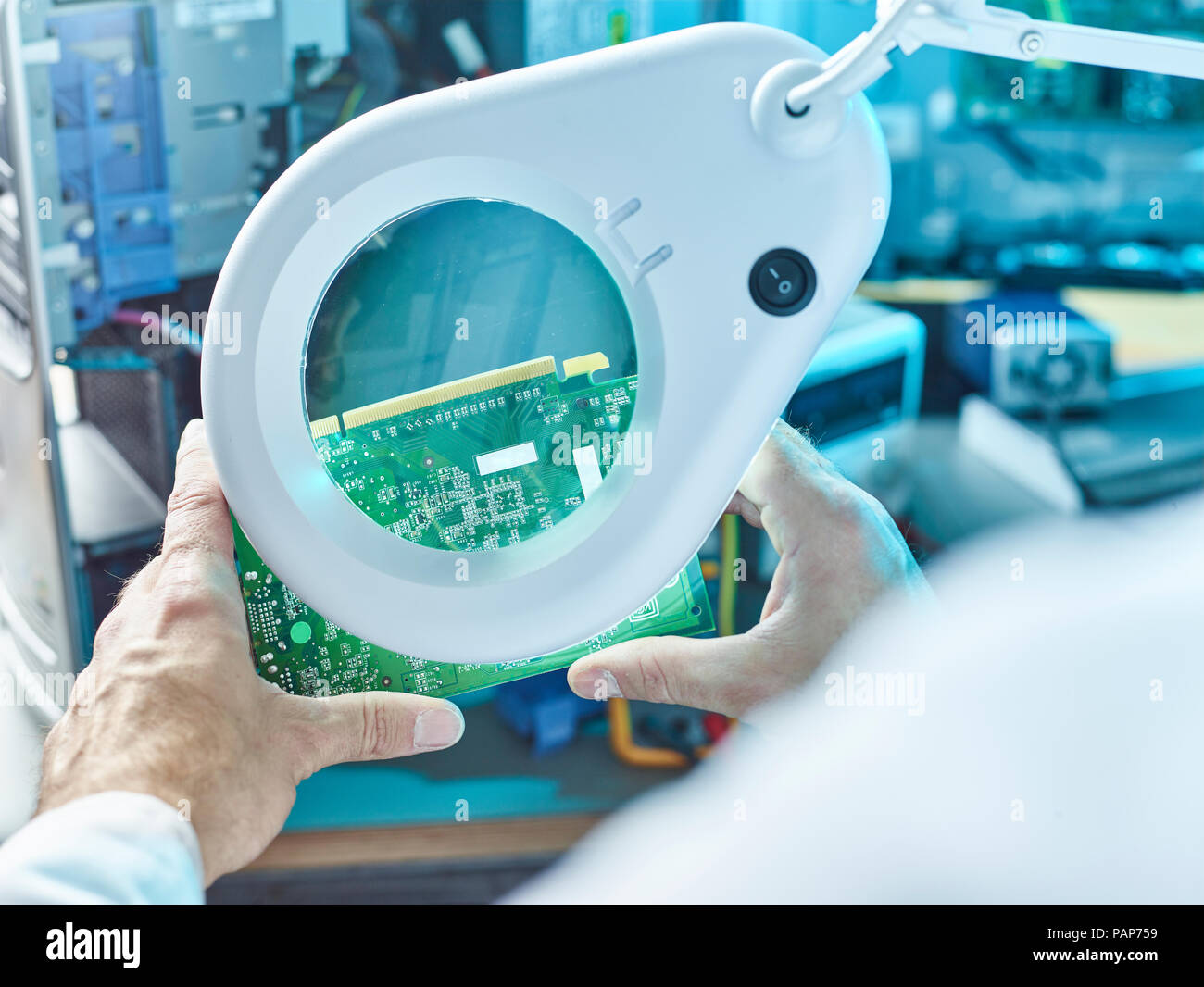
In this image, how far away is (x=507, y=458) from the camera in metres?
0.58

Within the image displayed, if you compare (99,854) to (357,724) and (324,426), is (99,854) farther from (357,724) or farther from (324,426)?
(324,426)

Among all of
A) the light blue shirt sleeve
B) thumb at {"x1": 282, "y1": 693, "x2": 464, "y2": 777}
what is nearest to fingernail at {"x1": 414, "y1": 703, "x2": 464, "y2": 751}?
thumb at {"x1": 282, "y1": 693, "x2": 464, "y2": 777}

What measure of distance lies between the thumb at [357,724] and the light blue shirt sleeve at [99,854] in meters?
0.09

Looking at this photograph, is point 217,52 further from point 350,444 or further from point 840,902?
point 840,902

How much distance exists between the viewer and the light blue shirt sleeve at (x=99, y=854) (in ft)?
1.66

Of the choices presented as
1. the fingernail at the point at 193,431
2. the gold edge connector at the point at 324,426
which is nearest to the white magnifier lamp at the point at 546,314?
the gold edge connector at the point at 324,426

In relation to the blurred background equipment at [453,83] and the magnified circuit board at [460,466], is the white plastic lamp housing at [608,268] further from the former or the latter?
the blurred background equipment at [453,83]

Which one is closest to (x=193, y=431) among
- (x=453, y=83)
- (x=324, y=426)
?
(x=324, y=426)

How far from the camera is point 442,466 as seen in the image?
58cm

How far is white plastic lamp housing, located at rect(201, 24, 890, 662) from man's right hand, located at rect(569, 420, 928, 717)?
0.35ft

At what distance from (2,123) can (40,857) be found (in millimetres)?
535

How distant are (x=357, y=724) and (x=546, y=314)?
0.28 metres

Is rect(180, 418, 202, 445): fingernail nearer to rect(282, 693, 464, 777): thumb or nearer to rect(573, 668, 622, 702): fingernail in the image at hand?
rect(282, 693, 464, 777): thumb
